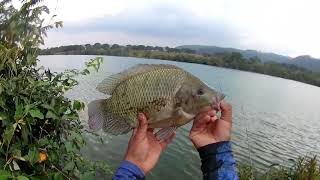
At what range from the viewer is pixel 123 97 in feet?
6.33

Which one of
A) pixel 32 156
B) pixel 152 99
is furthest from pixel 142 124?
pixel 32 156

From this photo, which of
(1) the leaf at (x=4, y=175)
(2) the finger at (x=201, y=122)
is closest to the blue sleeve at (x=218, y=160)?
(2) the finger at (x=201, y=122)

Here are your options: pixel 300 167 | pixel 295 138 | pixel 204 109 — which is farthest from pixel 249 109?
pixel 204 109

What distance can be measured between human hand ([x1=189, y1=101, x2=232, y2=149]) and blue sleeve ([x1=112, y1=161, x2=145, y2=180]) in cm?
40

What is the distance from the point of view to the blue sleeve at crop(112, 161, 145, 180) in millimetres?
2070

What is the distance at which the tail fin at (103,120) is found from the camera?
193cm

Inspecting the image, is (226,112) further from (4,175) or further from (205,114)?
(4,175)

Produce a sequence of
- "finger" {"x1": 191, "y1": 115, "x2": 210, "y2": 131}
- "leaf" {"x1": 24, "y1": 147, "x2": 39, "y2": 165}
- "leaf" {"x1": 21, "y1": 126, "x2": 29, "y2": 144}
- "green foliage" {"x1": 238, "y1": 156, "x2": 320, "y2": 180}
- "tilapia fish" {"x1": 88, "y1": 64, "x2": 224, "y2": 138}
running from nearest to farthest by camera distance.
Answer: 1. "tilapia fish" {"x1": 88, "y1": 64, "x2": 224, "y2": 138}
2. "finger" {"x1": 191, "y1": 115, "x2": 210, "y2": 131}
3. "leaf" {"x1": 24, "y1": 147, "x2": 39, "y2": 165}
4. "leaf" {"x1": 21, "y1": 126, "x2": 29, "y2": 144}
5. "green foliage" {"x1": 238, "y1": 156, "x2": 320, "y2": 180}

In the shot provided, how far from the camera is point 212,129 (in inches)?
93.7

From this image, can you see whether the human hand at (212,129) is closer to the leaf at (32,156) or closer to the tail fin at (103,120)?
the tail fin at (103,120)

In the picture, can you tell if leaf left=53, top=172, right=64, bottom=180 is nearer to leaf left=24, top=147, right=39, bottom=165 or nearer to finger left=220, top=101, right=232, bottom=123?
leaf left=24, top=147, right=39, bottom=165

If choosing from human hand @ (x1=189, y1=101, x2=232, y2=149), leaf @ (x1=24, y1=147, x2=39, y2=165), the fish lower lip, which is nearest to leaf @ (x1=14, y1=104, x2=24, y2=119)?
leaf @ (x1=24, y1=147, x2=39, y2=165)

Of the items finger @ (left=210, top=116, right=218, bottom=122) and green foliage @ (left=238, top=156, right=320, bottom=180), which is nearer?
finger @ (left=210, top=116, right=218, bottom=122)

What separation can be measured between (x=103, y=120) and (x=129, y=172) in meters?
0.31
